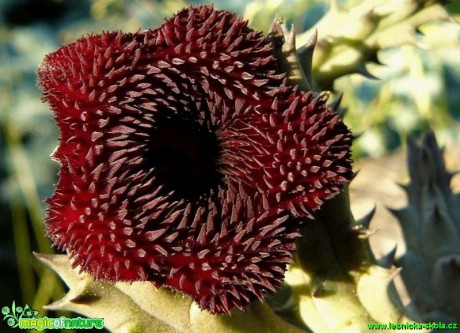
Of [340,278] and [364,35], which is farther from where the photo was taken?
[364,35]

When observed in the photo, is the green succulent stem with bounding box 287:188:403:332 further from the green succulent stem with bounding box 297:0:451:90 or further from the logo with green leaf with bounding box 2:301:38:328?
the logo with green leaf with bounding box 2:301:38:328

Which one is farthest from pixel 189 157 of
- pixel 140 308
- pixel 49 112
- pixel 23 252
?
pixel 49 112

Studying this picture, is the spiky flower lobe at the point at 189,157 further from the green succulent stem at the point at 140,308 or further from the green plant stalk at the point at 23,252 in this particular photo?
the green plant stalk at the point at 23,252

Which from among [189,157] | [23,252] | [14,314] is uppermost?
[189,157]

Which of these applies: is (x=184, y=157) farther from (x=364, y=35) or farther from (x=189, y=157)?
(x=364, y=35)

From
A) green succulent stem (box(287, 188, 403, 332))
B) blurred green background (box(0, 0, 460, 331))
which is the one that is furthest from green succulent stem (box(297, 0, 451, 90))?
blurred green background (box(0, 0, 460, 331))

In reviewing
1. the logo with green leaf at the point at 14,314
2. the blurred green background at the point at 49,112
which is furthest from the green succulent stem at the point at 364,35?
the blurred green background at the point at 49,112
